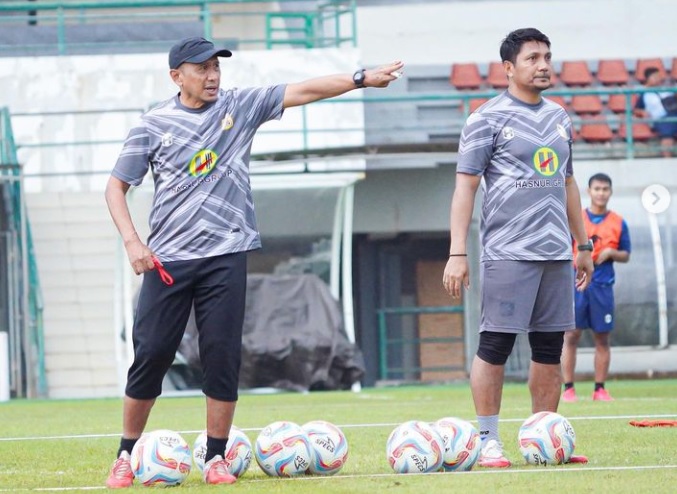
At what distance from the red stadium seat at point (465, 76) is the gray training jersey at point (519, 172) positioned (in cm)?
1616

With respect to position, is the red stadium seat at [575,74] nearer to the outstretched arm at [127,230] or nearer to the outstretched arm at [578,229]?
the outstretched arm at [578,229]

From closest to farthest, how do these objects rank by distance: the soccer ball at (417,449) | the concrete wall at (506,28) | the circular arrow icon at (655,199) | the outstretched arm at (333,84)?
the outstretched arm at (333,84)
the soccer ball at (417,449)
the circular arrow icon at (655,199)
the concrete wall at (506,28)

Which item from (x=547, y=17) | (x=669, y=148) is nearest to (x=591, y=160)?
(x=669, y=148)

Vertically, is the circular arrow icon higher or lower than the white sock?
higher

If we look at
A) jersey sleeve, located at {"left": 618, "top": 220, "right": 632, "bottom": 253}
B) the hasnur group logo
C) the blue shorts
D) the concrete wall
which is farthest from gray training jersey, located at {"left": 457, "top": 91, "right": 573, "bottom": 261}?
the concrete wall

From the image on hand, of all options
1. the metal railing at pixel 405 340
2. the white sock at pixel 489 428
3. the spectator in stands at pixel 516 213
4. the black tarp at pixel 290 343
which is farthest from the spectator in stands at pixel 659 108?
the white sock at pixel 489 428

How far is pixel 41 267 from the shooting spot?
21.1 m

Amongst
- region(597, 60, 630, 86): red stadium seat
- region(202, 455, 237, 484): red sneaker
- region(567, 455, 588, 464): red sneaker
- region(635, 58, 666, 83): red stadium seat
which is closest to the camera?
region(202, 455, 237, 484): red sneaker

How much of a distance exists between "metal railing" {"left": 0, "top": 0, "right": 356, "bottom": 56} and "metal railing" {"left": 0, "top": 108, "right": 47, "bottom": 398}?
2678 mm

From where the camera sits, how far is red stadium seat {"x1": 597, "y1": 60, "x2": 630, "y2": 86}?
2388 centimetres

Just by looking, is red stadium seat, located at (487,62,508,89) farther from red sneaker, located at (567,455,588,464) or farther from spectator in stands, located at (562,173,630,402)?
red sneaker, located at (567,455,588,464)

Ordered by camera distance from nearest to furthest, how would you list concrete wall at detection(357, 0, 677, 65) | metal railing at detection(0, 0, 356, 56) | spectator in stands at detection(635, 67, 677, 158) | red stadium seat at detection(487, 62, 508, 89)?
spectator in stands at detection(635, 67, 677, 158), metal railing at detection(0, 0, 356, 56), red stadium seat at detection(487, 62, 508, 89), concrete wall at detection(357, 0, 677, 65)

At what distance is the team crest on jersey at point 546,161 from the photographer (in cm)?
725

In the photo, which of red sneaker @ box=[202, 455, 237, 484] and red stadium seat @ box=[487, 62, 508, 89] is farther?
red stadium seat @ box=[487, 62, 508, 89]
